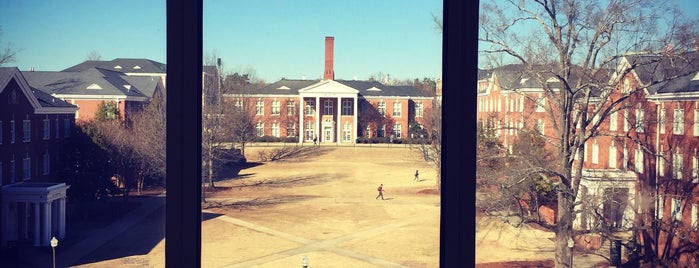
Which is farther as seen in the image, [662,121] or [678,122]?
[662,121]

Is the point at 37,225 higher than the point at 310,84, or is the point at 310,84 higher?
the point at 310,84

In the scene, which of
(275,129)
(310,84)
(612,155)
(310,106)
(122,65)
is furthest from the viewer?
(310,84)

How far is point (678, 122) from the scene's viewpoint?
1.37 meters

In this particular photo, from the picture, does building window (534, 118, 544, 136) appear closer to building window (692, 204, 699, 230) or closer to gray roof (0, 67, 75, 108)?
building window (692, 204, 699, 230)

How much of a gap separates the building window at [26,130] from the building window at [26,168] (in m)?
0.04

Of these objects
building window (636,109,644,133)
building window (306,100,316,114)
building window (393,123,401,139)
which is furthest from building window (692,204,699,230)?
building window (306,100,316,114)

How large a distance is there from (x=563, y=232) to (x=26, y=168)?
1527mm

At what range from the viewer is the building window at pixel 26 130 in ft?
3.76

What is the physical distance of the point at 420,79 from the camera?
89.0 inches

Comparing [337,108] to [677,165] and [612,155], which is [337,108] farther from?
[677,165]

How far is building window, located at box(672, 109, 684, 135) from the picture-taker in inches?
53.0

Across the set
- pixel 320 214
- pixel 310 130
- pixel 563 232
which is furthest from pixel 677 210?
pixel 320 214

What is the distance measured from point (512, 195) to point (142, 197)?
1399 mm

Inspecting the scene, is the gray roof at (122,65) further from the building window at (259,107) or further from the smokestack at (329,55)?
the smokestack at (329,55)
